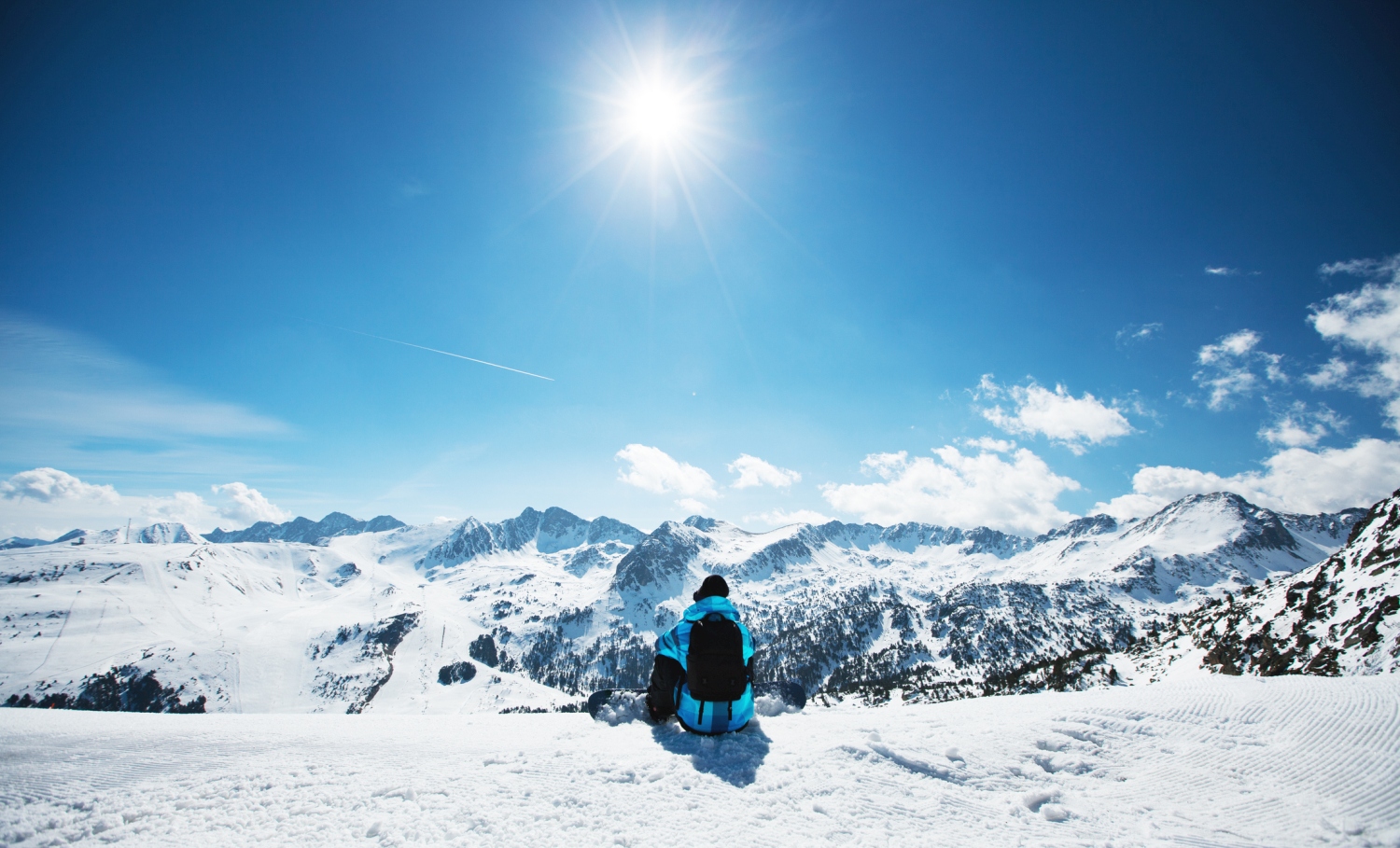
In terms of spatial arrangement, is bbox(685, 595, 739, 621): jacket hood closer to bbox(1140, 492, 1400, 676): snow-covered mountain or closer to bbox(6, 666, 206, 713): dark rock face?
bbox(1140, 492, 1400, 676): snow-covered mountain

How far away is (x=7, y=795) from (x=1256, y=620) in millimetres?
108807

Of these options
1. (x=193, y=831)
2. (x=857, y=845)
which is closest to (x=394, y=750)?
(x=193, y=831)

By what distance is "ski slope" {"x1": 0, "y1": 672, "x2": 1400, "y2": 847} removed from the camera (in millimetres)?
4711

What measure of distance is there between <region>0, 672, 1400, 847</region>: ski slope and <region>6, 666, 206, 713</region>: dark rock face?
237m

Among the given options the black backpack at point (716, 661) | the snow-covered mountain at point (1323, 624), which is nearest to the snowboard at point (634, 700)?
the black backpack at point (716, 661)

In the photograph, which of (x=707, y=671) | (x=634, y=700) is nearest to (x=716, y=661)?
(x=707, y=671)

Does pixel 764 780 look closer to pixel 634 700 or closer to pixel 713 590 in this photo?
pixel 713 590

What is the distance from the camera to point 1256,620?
68562mm

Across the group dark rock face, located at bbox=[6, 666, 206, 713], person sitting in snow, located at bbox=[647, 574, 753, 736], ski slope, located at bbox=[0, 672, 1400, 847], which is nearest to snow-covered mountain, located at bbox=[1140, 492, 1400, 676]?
ski slope, located at bbox=[0, 672, 1400, 847]

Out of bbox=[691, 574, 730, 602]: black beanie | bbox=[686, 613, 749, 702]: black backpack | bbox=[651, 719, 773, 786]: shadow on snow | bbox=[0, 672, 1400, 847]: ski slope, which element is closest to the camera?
bbox=[0, 672, 1400, 847]: ski slope

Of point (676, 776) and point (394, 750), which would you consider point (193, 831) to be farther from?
point (676, 776)

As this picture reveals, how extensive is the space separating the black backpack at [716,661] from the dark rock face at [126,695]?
240843 mm

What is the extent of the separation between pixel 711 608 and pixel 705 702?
4.29ft

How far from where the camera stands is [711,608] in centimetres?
786
